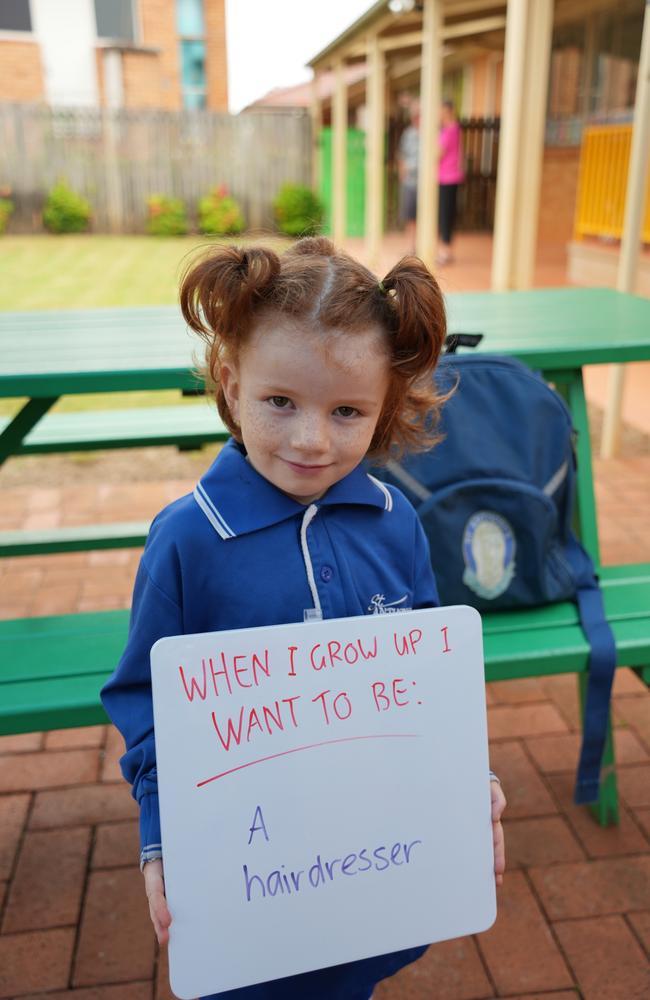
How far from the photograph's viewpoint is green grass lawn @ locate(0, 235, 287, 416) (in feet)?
20.0

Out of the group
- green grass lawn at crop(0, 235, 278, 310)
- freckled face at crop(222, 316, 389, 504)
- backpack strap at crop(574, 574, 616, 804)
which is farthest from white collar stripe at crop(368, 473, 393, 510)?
green grass lawn at crop(0, 235, 278, 310)

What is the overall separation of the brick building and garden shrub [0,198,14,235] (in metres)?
3.68

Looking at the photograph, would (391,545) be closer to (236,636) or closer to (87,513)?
(236,636)

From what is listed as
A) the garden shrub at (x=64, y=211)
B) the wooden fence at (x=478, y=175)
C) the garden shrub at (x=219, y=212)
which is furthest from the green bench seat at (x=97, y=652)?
the garden shrub at (x=64, y=211)

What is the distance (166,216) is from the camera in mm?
15727

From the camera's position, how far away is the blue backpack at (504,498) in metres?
1.93

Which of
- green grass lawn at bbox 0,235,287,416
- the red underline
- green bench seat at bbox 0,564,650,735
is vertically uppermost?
the red underline

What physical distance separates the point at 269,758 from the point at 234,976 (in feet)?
0.87

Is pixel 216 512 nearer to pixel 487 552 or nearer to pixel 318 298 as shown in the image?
pixel 318 298

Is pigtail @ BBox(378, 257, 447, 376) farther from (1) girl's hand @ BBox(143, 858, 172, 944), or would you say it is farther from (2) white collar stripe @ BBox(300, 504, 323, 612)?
(1) girl's hand @ BBox(143, 858, 172, 944)

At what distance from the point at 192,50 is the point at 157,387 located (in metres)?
21.0

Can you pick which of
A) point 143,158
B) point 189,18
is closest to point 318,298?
point 143,158

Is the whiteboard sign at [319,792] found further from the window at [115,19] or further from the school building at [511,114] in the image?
the window at [115,19]

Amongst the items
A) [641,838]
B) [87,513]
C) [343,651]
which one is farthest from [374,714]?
[87,513]
